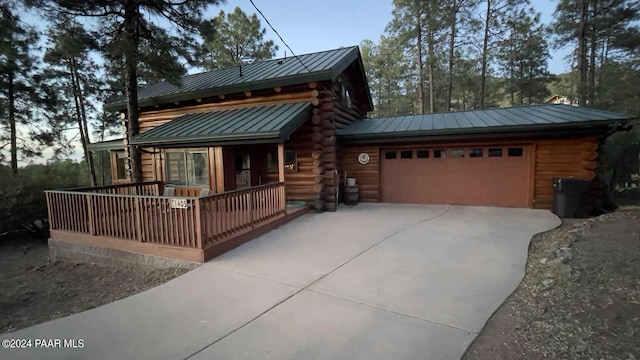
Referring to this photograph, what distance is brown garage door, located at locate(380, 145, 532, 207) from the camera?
856cm

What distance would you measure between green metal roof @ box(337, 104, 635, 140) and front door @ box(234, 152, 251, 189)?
3.26 metres

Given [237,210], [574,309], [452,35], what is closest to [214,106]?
[237,210]

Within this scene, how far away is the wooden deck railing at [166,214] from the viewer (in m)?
4.91

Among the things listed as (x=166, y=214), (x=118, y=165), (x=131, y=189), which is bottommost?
(x=166, y=214)

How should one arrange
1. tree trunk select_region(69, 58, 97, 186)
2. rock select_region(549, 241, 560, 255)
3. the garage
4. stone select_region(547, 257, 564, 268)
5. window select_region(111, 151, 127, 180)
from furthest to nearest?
tree trunk select_region(69, 58, 97, 186)
window select_region(111, 151, 127, 180)
the garage
rock select_region(549, 241, 560, 255)
stone select_region(547, 257, 564, 268)

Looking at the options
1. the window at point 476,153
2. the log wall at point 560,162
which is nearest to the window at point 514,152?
the log wall at point 560,162

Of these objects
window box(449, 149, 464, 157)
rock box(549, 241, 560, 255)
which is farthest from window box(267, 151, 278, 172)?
rock box(549, 241, 560, 255)

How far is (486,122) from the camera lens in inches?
335

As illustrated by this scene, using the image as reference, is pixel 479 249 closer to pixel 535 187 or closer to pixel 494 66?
pixel 535 187

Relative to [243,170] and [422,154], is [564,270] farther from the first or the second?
[243,170]

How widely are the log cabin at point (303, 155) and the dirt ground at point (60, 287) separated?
466 millimetres

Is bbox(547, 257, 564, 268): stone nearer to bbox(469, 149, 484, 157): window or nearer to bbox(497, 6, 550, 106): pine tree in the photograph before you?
bbox(469, 149, 484, 157): window

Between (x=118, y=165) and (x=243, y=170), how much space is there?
24.0 ft

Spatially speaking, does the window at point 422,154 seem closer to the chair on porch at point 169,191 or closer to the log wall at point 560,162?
the log wall at point 560,162
